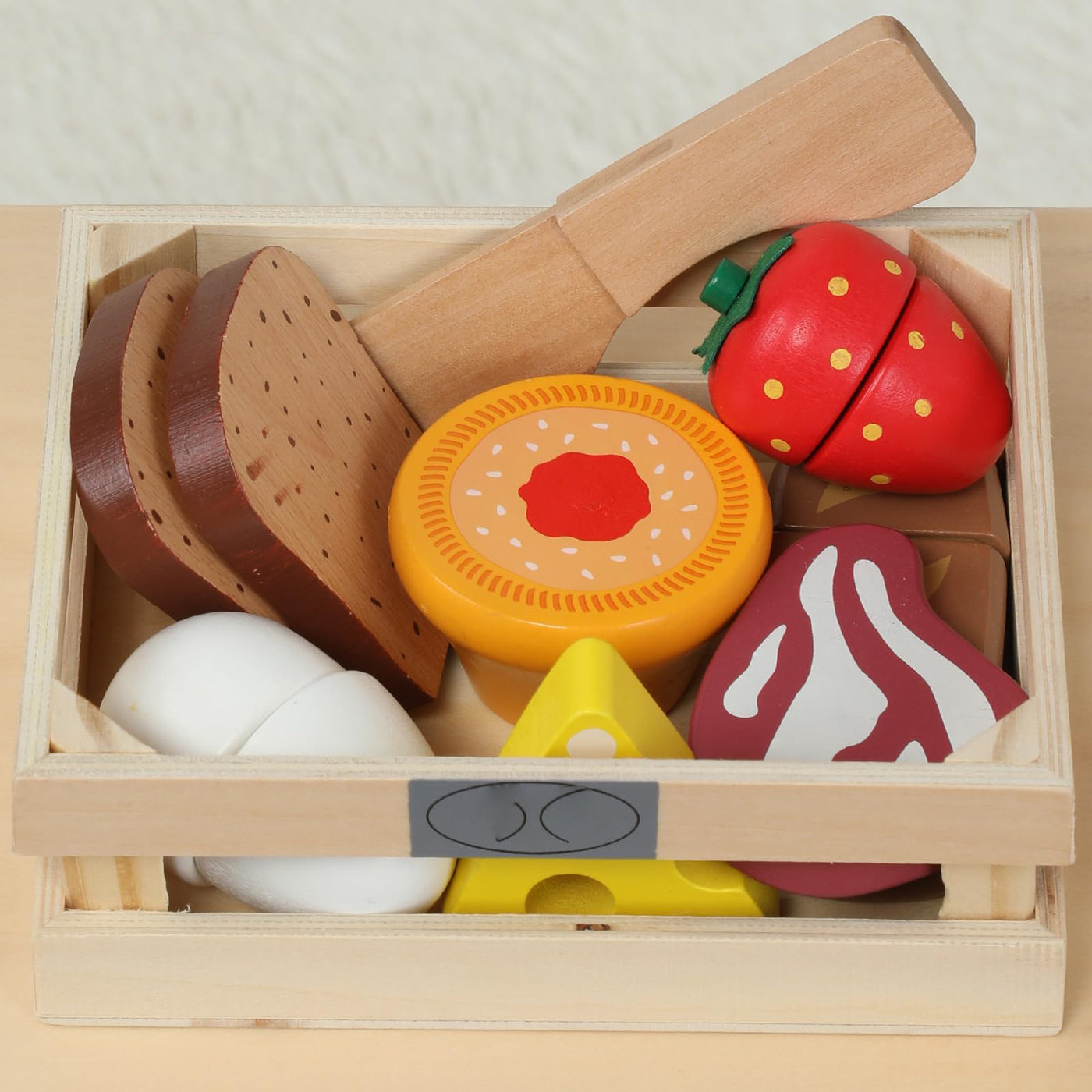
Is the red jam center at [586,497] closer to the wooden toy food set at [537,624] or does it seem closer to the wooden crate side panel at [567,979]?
the wooden toy food set at [537,624]

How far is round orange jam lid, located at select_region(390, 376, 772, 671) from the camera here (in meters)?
0.84

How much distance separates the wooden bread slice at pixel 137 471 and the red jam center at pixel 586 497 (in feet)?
0.47

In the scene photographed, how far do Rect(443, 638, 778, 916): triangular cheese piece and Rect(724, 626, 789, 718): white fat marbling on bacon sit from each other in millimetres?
31

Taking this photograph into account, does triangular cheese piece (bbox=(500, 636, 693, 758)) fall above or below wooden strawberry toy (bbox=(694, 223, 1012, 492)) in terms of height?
below

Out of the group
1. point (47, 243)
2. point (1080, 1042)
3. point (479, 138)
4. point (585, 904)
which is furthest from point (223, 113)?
point (1080, 1042)

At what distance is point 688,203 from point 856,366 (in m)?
0.13

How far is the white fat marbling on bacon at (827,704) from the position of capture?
80cm

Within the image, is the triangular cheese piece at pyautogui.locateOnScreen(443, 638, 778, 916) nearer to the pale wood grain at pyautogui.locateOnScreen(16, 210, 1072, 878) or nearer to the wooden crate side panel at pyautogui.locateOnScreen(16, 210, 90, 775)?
the pale wood grain at pyautogui.locateOnScreen(16, 210, 1072, 878)

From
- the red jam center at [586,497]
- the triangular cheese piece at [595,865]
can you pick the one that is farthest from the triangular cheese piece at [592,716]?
the red jam center at [586,497]

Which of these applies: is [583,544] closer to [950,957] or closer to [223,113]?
[950,957]

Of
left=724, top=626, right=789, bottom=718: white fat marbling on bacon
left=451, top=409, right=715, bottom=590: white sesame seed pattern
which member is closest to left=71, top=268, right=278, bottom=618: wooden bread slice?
left=451, top=409, right=715, bottom=590: white sesame seed pattern

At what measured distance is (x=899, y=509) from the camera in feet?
3.06

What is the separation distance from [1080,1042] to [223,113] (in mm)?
1228

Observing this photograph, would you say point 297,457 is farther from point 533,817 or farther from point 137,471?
point 533,817
